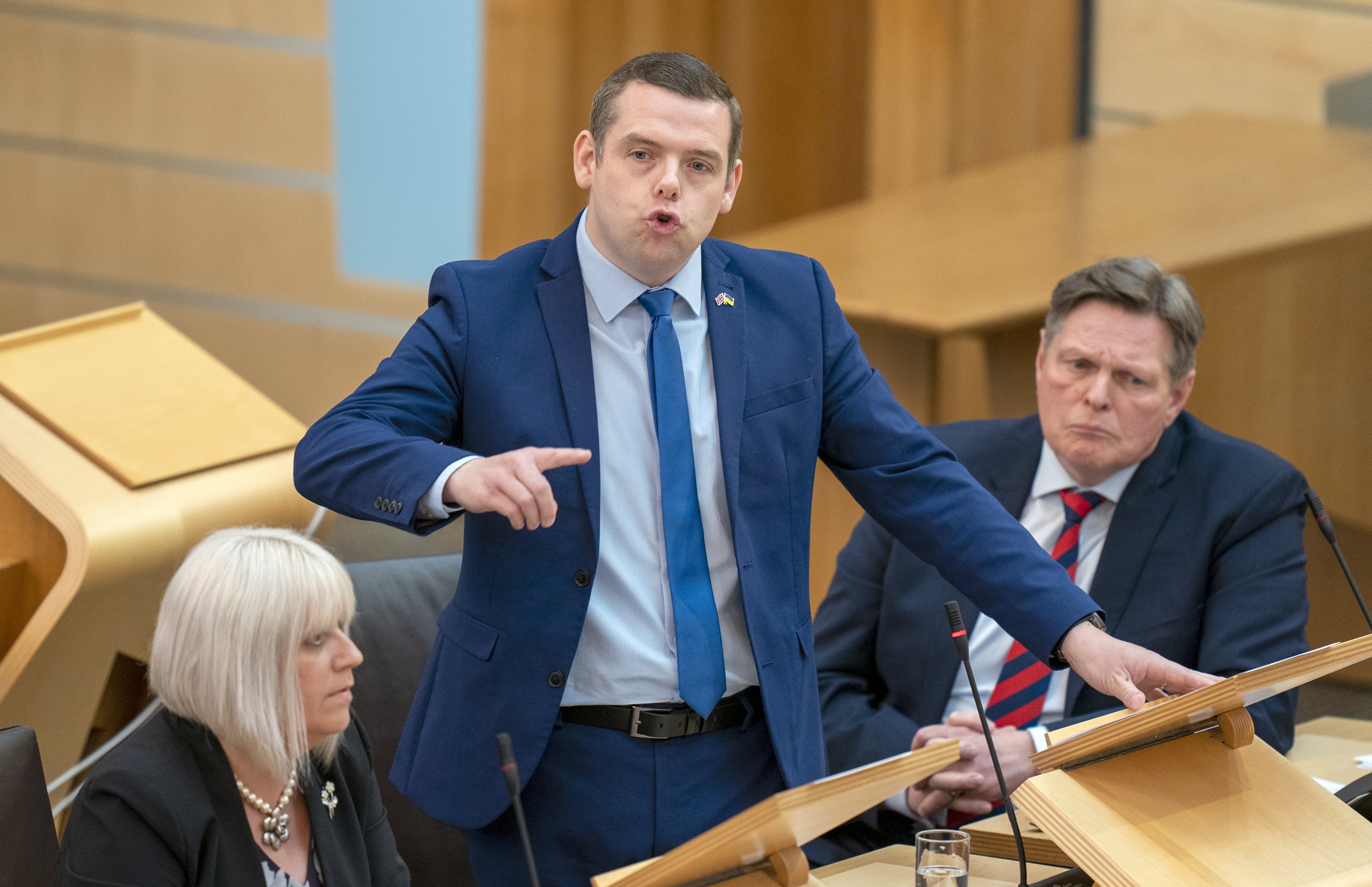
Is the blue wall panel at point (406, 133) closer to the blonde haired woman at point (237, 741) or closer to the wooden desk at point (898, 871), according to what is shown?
the blonde haired woman at point (237, 741)

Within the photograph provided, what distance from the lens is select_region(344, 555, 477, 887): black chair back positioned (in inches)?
86.8

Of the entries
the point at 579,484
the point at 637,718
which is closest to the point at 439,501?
the point at 579,484

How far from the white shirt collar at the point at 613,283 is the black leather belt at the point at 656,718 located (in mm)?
397

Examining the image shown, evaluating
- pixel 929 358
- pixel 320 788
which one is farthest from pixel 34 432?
pixel 929 358

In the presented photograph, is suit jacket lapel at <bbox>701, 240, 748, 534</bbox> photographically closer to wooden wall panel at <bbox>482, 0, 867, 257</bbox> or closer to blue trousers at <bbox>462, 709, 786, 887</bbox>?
blue trousers at <bbox>462, 709, 786, 887</bbox>

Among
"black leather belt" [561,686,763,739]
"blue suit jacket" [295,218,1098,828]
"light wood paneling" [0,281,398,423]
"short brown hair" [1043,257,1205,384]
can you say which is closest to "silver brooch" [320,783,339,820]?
"blue suit jacket" [295,218,1098,828]

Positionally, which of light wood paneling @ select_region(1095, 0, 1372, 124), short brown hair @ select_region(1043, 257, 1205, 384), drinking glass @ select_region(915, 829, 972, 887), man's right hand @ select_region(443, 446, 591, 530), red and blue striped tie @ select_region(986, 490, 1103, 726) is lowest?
red and blue striped tie @ select_region(986, 490, 1103, 726)

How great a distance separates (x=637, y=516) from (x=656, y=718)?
203 millimetres

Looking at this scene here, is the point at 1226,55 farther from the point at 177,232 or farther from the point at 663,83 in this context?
the point at 663,83

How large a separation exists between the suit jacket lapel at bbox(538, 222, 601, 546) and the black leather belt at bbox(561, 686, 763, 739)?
179mm

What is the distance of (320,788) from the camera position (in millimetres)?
1685

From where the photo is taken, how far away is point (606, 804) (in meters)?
1.47

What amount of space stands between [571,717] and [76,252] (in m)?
3.03

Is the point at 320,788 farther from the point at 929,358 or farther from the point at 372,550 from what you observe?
the point at 929,358
